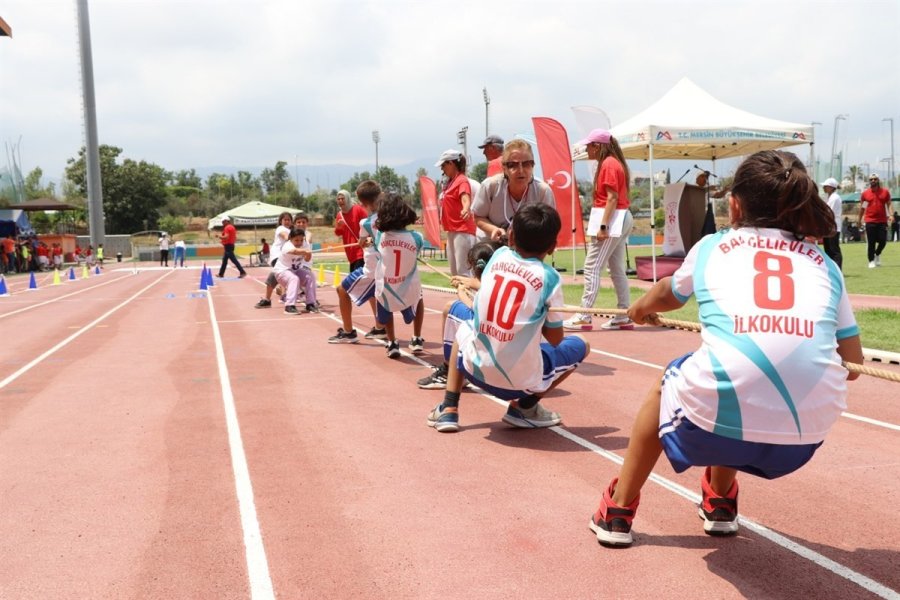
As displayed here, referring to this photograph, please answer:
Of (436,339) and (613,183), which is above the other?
(613,183)

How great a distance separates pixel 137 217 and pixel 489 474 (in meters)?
88.9

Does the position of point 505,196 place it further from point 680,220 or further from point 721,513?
point 680,220

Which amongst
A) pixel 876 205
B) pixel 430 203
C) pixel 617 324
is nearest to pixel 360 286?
pixel 617 324

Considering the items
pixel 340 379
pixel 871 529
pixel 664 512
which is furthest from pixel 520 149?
pixel 871 529

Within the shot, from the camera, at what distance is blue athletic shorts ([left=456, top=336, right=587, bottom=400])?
16.1 feet

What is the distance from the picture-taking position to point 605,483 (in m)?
4.12

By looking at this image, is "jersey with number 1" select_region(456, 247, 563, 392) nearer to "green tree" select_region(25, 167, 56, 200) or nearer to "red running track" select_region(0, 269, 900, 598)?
"red running track" select_region(0, 269, 900, 598)

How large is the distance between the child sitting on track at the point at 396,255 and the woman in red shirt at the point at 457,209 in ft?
1.19

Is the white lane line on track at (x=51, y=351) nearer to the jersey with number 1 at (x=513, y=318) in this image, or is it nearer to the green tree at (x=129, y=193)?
the jersey with number 1 at (x=513, y=318)

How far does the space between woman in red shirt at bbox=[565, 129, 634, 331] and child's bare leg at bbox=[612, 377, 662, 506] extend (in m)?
6.10

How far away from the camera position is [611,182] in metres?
9.04

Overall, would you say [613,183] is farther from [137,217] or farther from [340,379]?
[137,217]

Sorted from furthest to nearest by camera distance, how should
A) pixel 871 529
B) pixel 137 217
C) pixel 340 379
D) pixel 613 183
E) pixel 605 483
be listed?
1. pixel 137 217
2. pixel 613 183
3. pixel 340 379
4. pixel 605 483
5. pixel 871 529

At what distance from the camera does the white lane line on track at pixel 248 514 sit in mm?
2998
